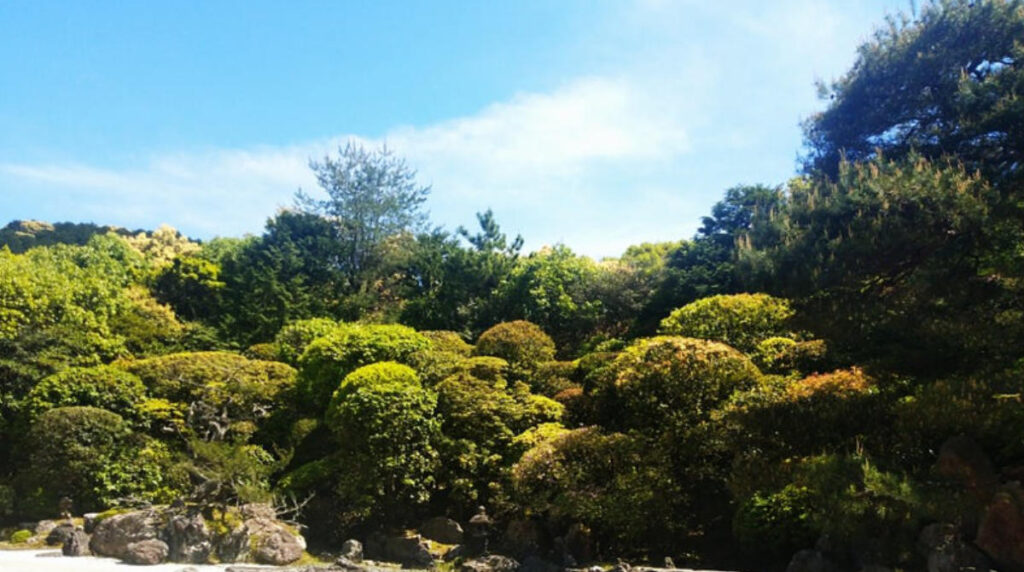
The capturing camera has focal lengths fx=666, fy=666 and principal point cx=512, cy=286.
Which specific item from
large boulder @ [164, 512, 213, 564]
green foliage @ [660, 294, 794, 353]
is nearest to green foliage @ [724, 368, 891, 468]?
green foliage @ [660, 294, 794, 353]

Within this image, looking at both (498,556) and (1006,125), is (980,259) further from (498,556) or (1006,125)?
(498,556)

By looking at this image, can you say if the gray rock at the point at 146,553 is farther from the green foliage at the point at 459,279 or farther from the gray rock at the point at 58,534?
the green foliage at the point at 459,279

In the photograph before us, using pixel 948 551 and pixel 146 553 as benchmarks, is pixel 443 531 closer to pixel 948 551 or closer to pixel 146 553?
pixel 146 553

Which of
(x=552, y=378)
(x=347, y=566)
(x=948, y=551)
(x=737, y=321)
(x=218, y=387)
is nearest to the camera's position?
(x=948, y=551)

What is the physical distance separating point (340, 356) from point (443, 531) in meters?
4.81

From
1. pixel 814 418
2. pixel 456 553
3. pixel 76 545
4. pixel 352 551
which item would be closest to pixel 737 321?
pixel 814 418

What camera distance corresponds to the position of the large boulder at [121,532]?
10.3 metres

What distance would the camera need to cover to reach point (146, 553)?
32.6 feet

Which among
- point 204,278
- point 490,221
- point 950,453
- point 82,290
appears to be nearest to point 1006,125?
point 950,453

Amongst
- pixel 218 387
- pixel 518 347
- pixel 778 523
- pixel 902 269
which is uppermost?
pixel 902 269

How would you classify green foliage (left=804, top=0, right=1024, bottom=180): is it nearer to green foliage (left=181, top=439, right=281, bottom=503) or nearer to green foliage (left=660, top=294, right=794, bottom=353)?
green foliage (left=660, top=294, right=794, bottom=353)

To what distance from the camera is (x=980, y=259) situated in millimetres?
8539

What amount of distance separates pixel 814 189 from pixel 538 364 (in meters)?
6.96

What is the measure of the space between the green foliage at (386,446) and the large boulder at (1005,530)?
8221 mm
